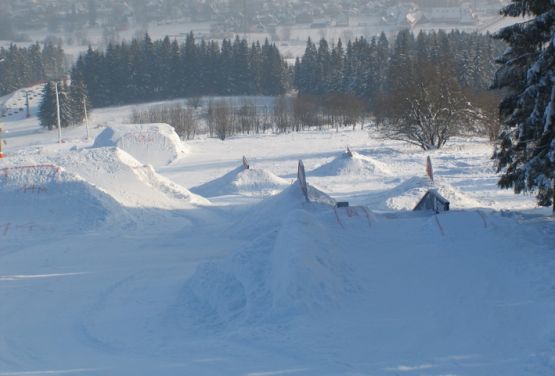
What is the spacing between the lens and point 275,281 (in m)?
10.9

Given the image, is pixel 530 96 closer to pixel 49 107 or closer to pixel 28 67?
pixel 49 107

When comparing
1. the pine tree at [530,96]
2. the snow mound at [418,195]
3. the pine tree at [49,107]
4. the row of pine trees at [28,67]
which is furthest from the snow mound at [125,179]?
the row of pine trees at [28,67]

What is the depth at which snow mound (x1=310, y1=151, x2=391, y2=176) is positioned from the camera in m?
30.7

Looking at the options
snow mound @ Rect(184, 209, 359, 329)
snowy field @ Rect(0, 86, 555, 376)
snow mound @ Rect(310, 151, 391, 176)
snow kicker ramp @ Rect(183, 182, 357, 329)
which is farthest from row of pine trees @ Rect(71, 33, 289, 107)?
snow mound @ Rect(184, 209, 359, 329)

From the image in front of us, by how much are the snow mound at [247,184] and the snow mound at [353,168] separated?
3.29 m

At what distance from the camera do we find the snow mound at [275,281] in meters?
10.3

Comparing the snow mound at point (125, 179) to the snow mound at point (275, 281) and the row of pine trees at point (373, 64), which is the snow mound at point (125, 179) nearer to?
the snow mound at point (275, 281)

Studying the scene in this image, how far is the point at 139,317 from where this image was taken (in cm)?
1130

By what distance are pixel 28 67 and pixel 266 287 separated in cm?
10446

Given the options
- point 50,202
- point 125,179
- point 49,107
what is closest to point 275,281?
point 50,202

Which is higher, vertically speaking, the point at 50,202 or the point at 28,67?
the point at 28,67

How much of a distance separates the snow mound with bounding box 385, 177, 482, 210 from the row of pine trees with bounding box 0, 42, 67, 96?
85185mm

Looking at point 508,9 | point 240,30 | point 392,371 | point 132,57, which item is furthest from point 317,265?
point 240,30

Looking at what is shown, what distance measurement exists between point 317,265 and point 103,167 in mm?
14501
